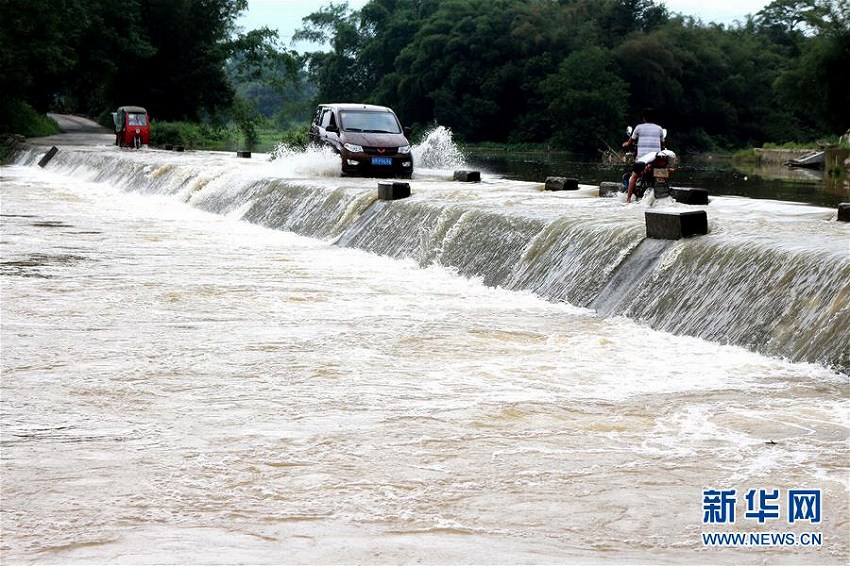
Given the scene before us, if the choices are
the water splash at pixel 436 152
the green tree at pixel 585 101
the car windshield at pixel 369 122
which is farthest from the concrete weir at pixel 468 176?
the green tree at pixel 585 101

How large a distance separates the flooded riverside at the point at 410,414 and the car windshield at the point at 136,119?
2829cm

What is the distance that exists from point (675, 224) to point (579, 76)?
69.1 meters

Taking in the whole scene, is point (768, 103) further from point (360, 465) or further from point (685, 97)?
point (360, 465)

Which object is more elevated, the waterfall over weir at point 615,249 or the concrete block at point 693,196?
the concrete block at point 693,196

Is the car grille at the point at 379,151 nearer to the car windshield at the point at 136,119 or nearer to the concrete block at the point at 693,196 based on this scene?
the concrete block at the point at 693,196

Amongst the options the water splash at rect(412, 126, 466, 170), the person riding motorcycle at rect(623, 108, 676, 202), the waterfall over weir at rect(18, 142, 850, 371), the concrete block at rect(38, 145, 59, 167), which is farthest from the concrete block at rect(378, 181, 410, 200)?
the concrete block at rect(38, 145, 59, 167)

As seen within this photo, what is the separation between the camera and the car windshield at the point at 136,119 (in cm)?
4144

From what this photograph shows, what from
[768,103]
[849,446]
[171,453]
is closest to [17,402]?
[171,453]

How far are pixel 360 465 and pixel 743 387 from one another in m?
2.97

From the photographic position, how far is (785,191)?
28703 mm

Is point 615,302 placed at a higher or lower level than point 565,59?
lower
